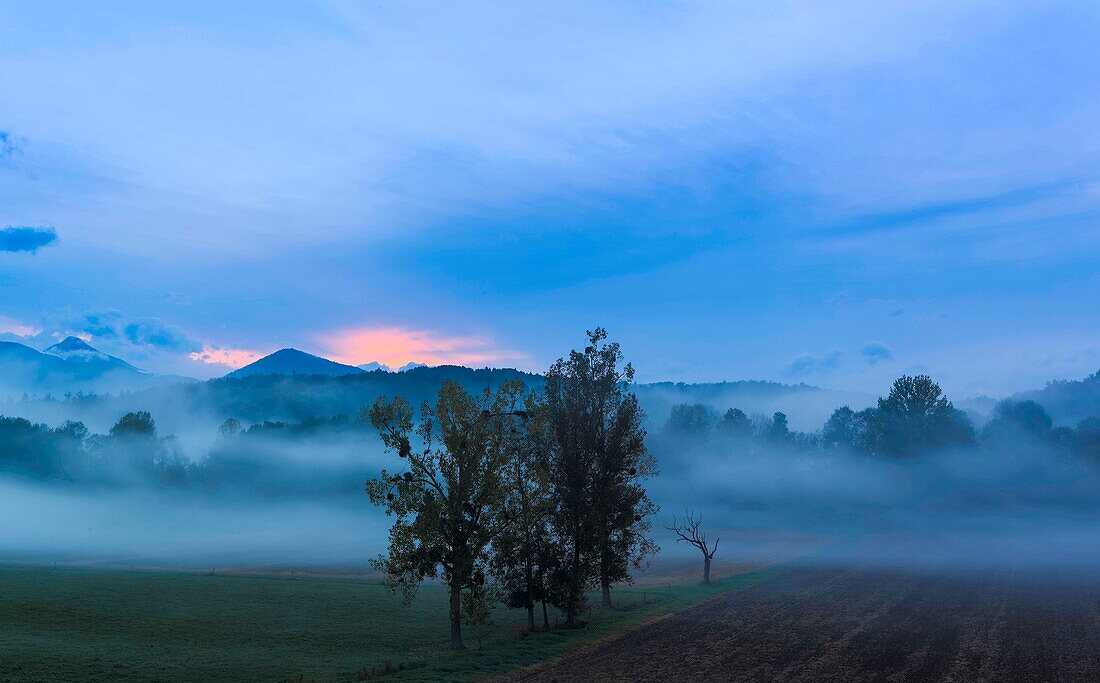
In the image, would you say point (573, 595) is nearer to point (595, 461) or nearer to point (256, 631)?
point (595, 461)

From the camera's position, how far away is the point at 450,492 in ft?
148

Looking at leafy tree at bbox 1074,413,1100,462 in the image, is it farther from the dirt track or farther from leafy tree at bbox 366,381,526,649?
leafy tree at bbox 366,381,526,649

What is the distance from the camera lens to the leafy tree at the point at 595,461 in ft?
174

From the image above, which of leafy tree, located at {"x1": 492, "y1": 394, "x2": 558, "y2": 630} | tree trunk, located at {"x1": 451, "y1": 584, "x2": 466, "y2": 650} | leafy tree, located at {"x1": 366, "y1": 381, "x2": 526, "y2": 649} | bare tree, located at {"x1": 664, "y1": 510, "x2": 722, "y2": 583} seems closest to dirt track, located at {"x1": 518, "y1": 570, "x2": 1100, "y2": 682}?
leafy tree, located at {"x1": 492, "y1": 394, "x2": 558, "y2": 630}

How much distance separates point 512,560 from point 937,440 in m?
164

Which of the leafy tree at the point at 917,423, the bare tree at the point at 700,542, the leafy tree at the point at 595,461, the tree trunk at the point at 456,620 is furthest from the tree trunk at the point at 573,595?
the leafy tree at the point at 917,423

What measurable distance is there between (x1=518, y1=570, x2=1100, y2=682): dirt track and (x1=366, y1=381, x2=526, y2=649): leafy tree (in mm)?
8768

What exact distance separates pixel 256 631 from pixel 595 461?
2433cm

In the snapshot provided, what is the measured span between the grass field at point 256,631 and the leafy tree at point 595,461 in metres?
4.61

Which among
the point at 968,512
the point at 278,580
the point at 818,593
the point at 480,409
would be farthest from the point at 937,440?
the point at 480,409

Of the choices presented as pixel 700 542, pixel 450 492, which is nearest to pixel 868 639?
pixel 450 492

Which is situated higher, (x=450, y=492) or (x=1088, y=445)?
(x=1088, y=445)

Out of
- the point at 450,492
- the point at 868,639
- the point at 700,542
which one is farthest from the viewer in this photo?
the point at 700,542

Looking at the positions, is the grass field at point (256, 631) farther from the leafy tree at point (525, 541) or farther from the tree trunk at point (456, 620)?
the leafy tree at point (525, 541)
